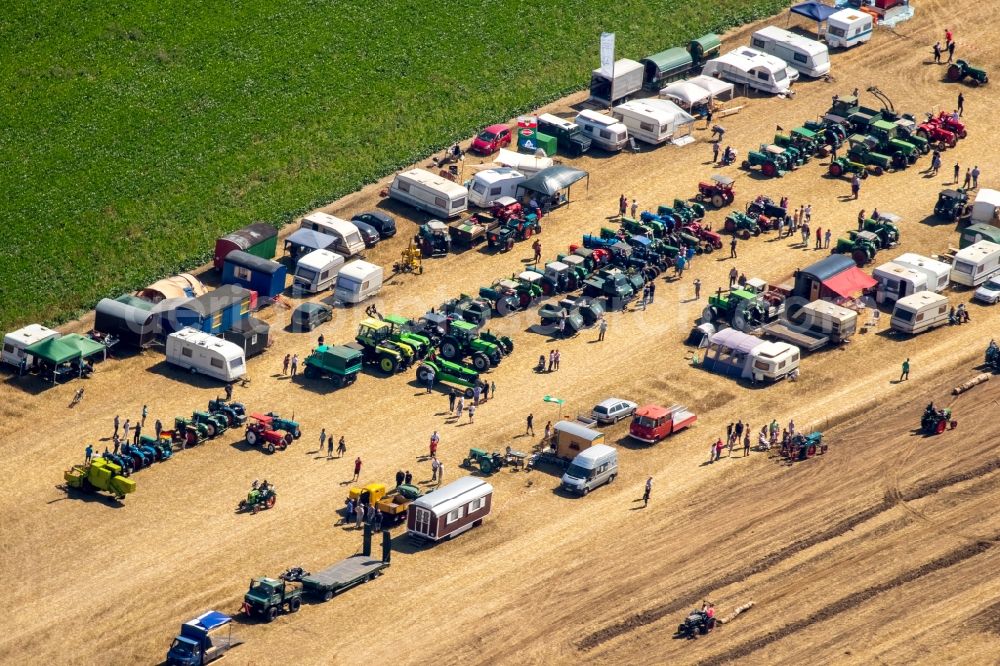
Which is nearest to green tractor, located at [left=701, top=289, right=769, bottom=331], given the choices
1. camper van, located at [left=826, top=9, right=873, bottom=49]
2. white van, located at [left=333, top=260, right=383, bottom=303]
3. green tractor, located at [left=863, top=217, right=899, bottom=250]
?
green tractor, located at [left=863, top=217, right=899, bottom=250]

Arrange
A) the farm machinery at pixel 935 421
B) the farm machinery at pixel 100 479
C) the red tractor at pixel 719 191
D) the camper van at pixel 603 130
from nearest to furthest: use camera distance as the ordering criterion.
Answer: the farm machinery at pixel 100 479 < the farm machinery at pixel 935 421 < the red tractor at pixel 719 191 < the camper van at pixel 603 130

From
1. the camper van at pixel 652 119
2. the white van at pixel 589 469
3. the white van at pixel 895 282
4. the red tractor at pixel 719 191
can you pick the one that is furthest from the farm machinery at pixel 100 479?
the camper van at pixel 652 119

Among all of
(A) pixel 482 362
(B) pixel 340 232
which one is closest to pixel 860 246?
(A) pixel 482 362

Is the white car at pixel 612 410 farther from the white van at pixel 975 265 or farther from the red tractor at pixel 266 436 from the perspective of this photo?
the white van at pixel 975 265

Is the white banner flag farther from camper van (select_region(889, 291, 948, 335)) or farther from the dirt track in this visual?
camper van (select_region(889, 291, 948, 335))

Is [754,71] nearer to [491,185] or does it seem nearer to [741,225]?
[741,225]
